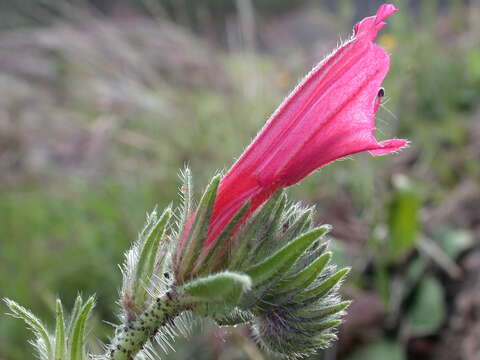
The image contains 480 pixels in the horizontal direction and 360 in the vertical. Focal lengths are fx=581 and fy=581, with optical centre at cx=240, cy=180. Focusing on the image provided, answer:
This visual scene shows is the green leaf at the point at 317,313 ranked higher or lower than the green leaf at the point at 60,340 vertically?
lower

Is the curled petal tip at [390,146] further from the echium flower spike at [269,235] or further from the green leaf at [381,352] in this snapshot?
the green leaf at [381,352]

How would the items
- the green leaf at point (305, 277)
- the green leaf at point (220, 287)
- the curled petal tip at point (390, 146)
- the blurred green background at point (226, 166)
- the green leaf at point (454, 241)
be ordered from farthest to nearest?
the green leaf at point (454, 241) → the blurred green background at point (226, 166) → the curled petal tip at point (390, 146) → the green leaf at point (305, 277) → the green leaf at point (220, 287)

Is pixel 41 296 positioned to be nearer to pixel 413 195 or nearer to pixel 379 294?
pixel 379 294

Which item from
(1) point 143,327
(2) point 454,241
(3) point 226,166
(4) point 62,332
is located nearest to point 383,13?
(1) point 143,327

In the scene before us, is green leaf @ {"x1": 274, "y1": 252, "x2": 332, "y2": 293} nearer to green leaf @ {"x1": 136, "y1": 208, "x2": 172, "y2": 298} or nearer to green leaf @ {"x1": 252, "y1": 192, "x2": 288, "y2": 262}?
green leaf @ {"x1": 252, "y1": 192, "x2": 288, "y2": 262}

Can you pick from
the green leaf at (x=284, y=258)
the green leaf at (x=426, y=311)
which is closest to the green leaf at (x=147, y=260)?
the green leaf at (x=284, y=258)

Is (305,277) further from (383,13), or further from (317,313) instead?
(383,13)
